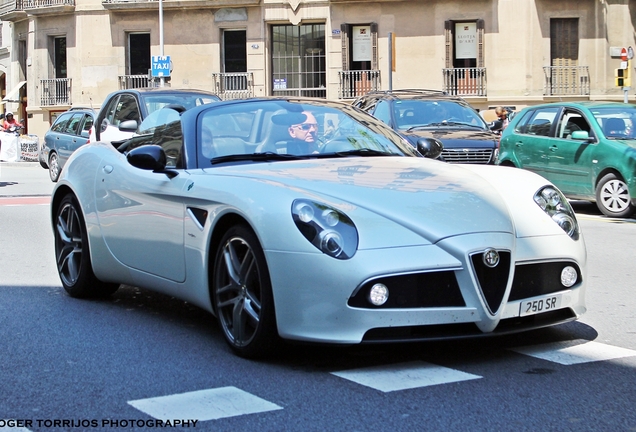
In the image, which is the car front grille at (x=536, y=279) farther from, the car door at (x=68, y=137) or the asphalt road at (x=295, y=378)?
the car door at (x=68, y=137)

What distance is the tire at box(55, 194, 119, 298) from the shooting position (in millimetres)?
6828

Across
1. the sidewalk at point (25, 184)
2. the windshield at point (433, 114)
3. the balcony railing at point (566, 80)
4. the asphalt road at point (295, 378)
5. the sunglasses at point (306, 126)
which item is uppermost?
the balcony railing at point (566, 80)

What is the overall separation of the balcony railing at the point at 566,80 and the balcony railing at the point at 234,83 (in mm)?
10736

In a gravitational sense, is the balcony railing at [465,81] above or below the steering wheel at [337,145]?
above

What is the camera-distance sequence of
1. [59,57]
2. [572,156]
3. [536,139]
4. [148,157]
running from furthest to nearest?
1. [59,57]
2. [536,139]
3. [572,156]
4. [148,157]

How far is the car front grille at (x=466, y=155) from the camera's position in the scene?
1507 centimetres

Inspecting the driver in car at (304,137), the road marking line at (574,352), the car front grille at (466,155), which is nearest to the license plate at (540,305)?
the road marking line at (574,352)

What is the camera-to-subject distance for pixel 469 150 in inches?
598

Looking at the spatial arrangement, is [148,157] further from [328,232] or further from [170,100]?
[170,100]

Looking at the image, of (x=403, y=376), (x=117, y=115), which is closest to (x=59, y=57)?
(x=117, y=115)

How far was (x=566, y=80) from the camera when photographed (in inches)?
1382

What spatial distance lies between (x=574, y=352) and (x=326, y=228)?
145 centimetres

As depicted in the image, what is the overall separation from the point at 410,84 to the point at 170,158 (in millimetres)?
30371

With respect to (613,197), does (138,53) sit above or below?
above
